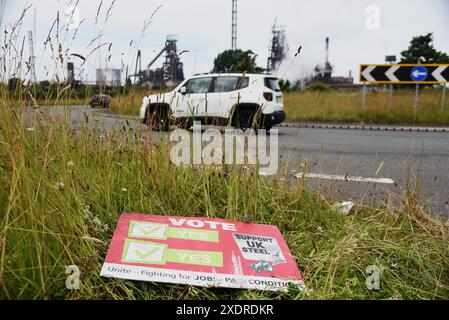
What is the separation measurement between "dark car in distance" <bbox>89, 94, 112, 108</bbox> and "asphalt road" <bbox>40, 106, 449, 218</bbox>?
59mm

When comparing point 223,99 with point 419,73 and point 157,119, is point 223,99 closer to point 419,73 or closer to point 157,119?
point 157,119

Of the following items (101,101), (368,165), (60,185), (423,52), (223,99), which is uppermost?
(423,52)

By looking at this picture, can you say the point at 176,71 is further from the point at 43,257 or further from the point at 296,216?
the point at 43,257

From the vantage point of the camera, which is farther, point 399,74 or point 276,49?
point 399,74

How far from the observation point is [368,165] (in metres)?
5.02

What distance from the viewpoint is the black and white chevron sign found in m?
11.7

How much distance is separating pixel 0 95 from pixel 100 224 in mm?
873

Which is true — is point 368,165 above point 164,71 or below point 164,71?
below

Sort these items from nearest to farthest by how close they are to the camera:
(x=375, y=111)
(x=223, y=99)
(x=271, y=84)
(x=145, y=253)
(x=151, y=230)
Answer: (x=145, y=253) < (x=151, y=230) < (x=223, y=99) < (x=271, y=84) < (x=375, y=111)

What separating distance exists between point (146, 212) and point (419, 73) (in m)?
12.2

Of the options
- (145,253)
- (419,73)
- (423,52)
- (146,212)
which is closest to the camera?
(145,253)

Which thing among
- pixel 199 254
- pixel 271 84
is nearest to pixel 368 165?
pixel 199 254

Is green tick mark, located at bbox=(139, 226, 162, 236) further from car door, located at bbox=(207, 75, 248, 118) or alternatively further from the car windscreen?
the car windscreen
